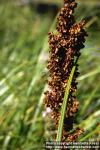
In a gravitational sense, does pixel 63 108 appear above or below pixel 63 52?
below

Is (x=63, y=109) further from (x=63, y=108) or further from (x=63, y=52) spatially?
(x=63, y=52)

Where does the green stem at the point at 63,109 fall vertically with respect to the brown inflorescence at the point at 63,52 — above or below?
below

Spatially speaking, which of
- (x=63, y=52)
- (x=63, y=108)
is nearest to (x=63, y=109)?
(x=63, y=108)

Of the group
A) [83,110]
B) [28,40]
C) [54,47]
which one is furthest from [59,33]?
[28,40]

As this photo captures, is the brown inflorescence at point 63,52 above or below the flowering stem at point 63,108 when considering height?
above

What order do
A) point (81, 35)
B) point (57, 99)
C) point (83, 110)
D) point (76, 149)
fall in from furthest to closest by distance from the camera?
point (83, 110) < point (76, 149) < point (57, 99) < point (81, 35)

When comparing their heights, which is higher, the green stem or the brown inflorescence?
the brown inflorescence

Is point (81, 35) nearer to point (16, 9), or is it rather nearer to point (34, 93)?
point (34, 93)

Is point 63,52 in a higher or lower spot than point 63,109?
higher
